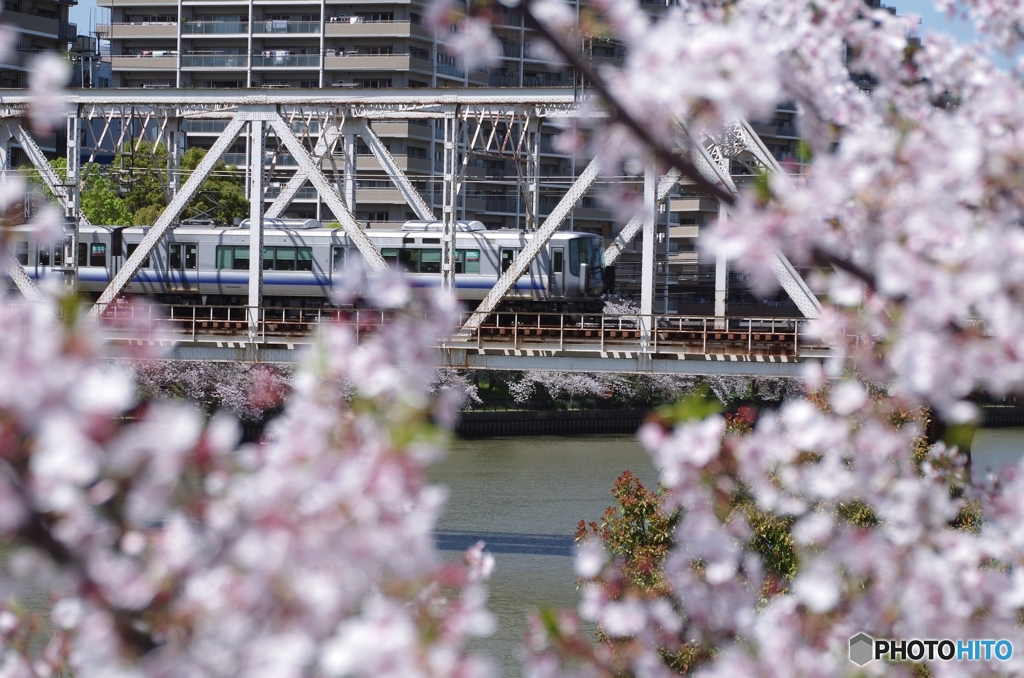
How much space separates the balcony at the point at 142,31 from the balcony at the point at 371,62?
6239 millimetres

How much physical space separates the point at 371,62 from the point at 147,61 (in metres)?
8.67

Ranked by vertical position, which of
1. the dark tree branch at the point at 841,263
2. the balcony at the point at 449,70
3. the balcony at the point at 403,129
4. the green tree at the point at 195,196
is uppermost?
the balcony at the point at 449,70

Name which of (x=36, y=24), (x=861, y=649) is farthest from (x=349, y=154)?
(x=36, y=24)

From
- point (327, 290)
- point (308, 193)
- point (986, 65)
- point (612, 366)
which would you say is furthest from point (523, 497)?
point (308, 193)

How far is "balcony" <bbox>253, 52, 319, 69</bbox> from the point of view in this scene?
166ft

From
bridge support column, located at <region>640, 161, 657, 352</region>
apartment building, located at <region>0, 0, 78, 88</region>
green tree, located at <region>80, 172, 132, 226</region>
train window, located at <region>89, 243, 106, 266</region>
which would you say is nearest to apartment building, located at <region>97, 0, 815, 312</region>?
apartment building, located at <region>0, 0, 78, 88</region>

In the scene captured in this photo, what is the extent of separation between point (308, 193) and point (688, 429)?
51226 millimetres

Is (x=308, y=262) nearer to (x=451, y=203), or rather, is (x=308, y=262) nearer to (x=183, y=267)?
(x=183, y=267)

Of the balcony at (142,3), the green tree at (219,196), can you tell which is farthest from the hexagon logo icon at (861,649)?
the balcony at (142,3)

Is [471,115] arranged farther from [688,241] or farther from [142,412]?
[688,241]

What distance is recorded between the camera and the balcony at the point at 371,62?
4965 centimetres

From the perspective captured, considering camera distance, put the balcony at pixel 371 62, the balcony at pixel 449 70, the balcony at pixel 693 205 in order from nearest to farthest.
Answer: the balcony at pixel 371 62
the balcony at pixel 449 70
the balcony at pixel 693 205

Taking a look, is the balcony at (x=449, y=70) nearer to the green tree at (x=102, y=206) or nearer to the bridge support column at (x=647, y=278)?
the green tree at (x=102, y=206)

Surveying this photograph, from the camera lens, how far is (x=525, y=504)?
2325 centimetres
